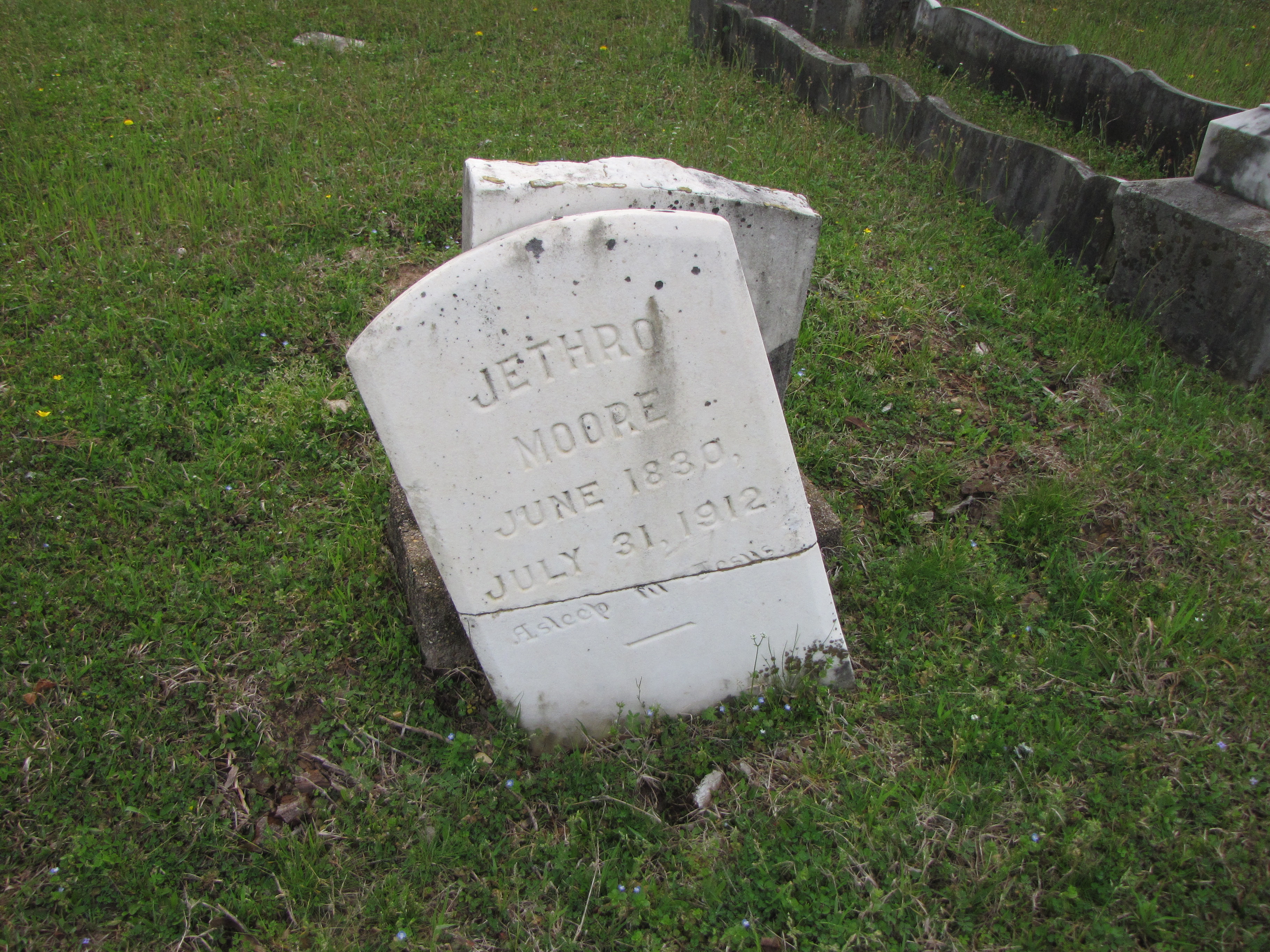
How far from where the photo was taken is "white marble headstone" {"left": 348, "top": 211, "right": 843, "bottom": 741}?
195cm

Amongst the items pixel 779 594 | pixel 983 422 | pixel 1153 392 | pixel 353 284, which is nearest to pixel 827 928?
pixel 779 594

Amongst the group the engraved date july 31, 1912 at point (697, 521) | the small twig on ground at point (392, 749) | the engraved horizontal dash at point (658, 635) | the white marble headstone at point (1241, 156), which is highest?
the white marble headstone at point (1241, 156)

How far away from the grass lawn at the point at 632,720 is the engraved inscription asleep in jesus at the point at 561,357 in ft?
3.34

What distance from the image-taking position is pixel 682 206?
2.36 m

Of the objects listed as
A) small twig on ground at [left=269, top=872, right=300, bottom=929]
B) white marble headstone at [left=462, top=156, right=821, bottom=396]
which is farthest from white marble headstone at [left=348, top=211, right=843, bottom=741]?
small twig on ground at [left=269, top=872, right=300, bottom=929]

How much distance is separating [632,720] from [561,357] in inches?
42.1

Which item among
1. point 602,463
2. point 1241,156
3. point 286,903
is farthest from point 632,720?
point 1241,156

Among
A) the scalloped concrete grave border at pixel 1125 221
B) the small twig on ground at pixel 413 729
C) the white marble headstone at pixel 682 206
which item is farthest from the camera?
the scalloped concrete grave border at pixel 1125 221

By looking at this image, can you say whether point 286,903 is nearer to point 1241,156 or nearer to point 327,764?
point 327,764

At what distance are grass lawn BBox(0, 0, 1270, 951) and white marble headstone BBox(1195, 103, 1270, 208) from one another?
0.69m

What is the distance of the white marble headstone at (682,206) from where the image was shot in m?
2.10

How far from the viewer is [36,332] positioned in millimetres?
3652

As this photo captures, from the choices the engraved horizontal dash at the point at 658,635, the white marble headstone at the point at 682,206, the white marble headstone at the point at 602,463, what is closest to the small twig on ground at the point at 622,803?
the white marble headstone at the point at 602,463

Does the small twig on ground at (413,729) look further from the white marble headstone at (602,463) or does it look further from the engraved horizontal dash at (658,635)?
the engraved horizontal dash at (658,635)
